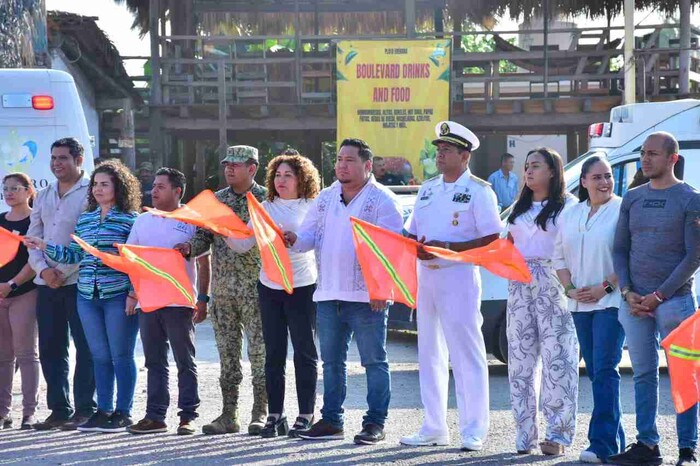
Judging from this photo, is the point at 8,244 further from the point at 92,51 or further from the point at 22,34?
the point at 92,51

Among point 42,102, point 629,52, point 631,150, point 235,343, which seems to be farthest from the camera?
point 629,52

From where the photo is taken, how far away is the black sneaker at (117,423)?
8.80 meters

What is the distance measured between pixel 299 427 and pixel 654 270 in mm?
2456

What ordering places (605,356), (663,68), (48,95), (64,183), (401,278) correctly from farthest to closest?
(663,68)
(48,95)
(64,183)
(401,278)
(605,356)

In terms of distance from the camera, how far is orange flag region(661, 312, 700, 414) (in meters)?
6.95

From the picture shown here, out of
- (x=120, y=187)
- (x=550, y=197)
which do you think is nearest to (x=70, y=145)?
(x=120, y=187)

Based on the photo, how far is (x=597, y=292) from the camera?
7465 mm

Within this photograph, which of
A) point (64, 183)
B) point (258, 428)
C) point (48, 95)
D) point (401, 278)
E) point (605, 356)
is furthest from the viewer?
point (48, 95)

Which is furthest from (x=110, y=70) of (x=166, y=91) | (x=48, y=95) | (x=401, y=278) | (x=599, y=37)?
(x=401, y=278)

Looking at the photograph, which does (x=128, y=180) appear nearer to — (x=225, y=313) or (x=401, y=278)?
(x=225, y=313)

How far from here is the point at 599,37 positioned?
2423 cm

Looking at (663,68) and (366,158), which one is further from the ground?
(663,68)

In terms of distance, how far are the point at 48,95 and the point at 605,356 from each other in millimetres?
6092

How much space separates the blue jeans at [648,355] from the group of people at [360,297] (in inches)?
0.4
